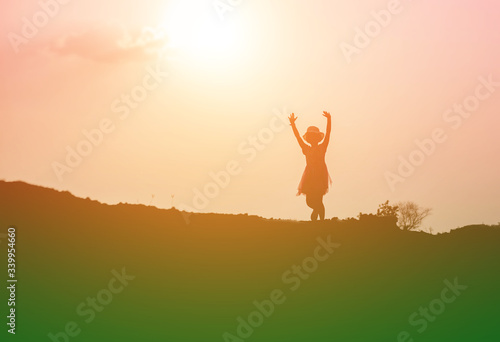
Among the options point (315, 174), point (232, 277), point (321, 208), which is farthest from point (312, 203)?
point (232, 277)

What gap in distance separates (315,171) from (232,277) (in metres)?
3.89

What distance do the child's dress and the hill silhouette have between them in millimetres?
1336

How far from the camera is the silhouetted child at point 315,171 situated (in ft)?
66.7

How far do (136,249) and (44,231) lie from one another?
280 cm

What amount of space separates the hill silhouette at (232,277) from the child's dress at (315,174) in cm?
134

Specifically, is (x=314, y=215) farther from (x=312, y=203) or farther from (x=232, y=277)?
(x=232, y=277)

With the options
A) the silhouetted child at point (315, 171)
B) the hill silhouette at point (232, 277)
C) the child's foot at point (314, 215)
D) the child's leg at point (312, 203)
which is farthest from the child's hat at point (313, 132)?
the hill silhouette at point (232, 277)

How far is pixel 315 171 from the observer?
67.1 feet

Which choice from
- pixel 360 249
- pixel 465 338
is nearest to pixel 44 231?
pixel 360 249

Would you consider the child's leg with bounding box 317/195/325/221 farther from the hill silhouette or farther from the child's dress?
the hill silhouette

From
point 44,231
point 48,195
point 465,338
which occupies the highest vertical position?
point 48,195

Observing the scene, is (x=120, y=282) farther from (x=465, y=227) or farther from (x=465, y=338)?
(x=465, y=227)

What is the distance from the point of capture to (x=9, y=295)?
722 inches

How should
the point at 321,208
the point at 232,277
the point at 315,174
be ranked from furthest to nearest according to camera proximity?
the point at 321,208
the point at 315,174
the point at 232,277
